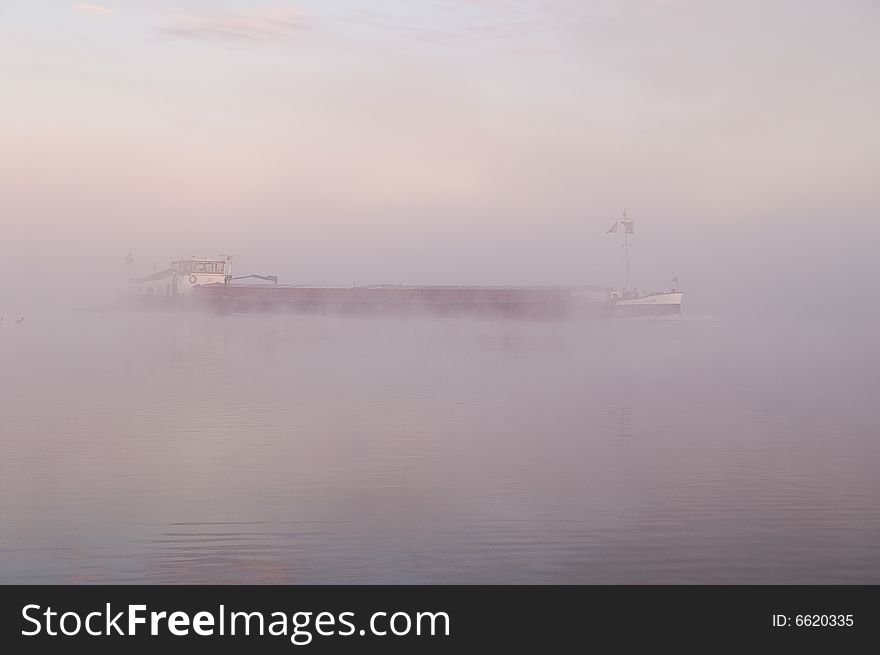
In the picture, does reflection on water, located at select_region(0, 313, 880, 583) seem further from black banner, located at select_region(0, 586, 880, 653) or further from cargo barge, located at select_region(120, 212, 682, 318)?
cargo barge, located at select_region(120, 212, 682, 318)

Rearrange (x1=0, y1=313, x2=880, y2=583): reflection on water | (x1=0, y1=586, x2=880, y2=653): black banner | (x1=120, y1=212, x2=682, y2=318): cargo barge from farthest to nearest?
(x1=120, y1=212, x2=682, y2=318): cargo barge < (x1=0, y1=313, x2=880, y2=583): reflection on water < (x1=0, y1=586, x2=880, y2=653): black banner

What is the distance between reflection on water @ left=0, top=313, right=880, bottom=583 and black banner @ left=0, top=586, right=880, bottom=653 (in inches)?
16.2

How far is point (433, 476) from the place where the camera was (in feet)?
43.5

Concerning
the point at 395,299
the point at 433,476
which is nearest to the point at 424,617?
the point at 433,476

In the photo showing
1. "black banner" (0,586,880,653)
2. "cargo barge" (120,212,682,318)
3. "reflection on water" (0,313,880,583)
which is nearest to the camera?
"black banner" (0,586,880,653)

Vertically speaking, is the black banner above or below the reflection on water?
below

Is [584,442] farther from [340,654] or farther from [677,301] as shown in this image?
[677,301]

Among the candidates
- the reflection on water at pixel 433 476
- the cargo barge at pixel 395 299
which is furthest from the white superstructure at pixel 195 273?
the reflection on water at pixel 433 476

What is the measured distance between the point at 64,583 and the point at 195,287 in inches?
3032

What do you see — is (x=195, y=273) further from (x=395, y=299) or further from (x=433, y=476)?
(x=433, y=476)

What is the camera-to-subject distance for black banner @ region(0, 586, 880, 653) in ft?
24.5

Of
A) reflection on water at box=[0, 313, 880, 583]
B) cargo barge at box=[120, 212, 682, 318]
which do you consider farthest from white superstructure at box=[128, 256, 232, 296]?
reflection on water at box=[0, 313, 880, 583]

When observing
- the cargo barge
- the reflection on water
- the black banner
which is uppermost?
the cargo barge

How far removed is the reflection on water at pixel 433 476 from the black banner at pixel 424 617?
0.41 meters
